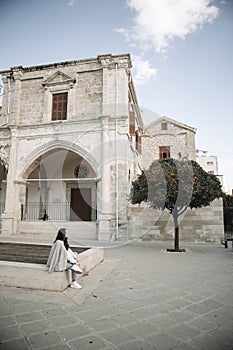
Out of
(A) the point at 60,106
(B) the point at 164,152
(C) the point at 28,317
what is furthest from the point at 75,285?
(B) the point at 164,152

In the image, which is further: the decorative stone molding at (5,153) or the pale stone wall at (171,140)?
the pale stone wall at (171,140)

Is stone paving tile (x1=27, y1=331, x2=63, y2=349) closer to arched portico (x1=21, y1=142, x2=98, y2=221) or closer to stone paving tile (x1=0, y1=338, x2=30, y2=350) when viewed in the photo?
stone paving tile (x1=0, y1=338, x2=30, y2=350)

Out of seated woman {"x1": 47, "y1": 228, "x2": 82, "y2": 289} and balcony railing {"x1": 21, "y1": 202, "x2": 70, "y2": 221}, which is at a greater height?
balcony railing {"x1": 21, "y1": 202, "x2": 70, "y2": 221}

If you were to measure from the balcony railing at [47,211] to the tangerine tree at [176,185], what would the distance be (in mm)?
8124

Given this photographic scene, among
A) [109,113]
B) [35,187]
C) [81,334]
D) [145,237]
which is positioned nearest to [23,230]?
[35,187]

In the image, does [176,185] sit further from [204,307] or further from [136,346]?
[136,346]

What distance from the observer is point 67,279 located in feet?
12.1

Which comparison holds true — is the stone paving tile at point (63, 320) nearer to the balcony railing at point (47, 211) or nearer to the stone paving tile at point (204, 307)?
the stone paving tile at point (204, 307)

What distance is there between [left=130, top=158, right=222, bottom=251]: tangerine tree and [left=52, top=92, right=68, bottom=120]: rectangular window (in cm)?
677

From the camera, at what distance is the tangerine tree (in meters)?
7.03

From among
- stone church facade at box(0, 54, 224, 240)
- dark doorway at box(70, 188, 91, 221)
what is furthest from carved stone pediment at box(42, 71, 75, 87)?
dark doorway at box(70, 188, 91, 221)

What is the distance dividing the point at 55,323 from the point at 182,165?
19.4 feet

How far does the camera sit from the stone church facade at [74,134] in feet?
34.6

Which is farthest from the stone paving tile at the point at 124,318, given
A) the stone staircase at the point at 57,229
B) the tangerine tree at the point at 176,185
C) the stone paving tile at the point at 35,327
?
the stone staircase at the point at 57,229
